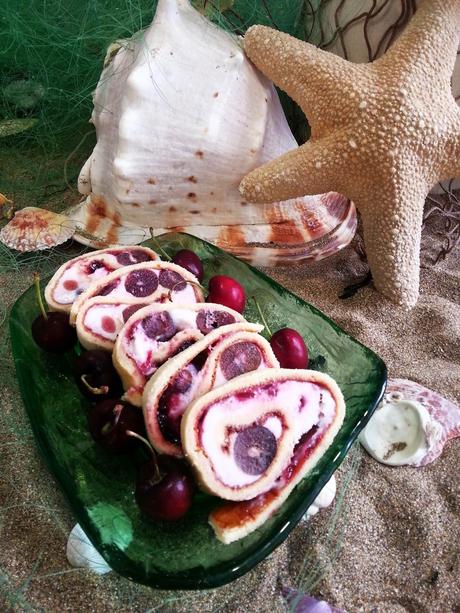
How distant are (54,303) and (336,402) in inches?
20.5

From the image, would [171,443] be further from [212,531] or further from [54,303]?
[54,303]

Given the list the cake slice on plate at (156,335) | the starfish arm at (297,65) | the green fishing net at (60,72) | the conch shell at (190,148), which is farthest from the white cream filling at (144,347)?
the starfish arm at (297,65)

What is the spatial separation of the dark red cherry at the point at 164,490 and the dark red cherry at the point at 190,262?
0.42m

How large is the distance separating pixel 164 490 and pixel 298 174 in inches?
29.8

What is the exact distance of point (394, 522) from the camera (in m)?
0.92

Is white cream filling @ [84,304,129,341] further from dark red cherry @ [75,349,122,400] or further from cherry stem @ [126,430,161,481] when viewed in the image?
cherry stem @ [126,430,161,481]

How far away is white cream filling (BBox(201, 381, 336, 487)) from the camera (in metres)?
0.74

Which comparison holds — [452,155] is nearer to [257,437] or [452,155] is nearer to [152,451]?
[257,437]

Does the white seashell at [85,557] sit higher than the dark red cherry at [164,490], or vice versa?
the dark red cherry at [164,490]

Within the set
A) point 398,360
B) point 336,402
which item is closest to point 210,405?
point 336,402

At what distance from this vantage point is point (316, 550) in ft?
2.87

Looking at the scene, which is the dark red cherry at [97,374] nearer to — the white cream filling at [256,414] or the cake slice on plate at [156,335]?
the cake slice on plate at [156,335]

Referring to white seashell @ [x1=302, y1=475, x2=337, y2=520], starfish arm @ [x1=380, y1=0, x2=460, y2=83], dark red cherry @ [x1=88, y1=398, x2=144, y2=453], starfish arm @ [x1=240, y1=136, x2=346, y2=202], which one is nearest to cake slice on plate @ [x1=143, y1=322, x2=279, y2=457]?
dark red cherry @ [x1=88, y1=398, x2=144, y2=453]

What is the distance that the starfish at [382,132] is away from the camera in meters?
1.16
